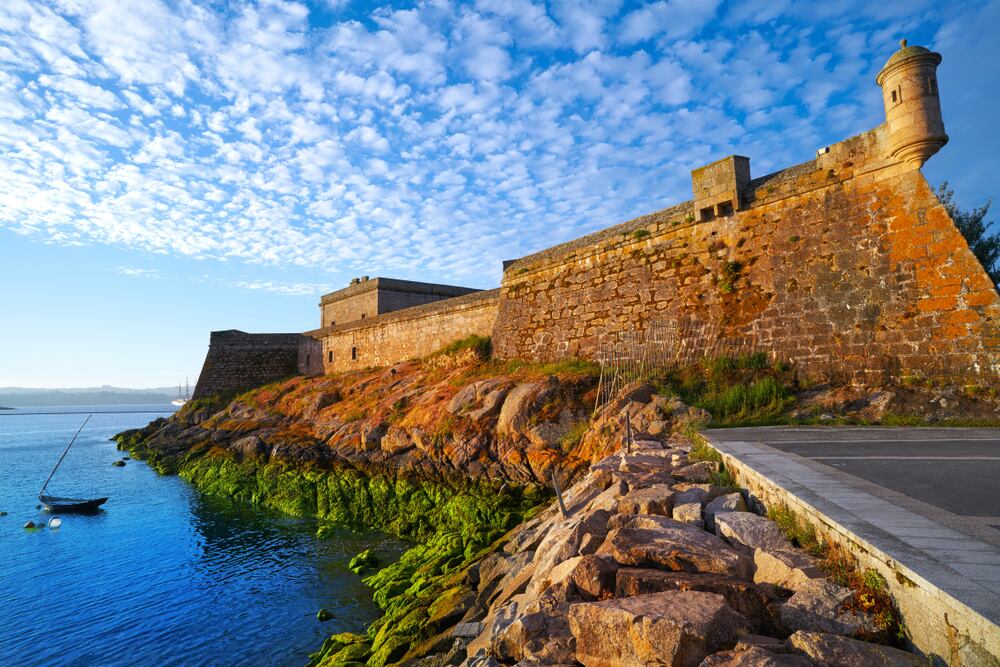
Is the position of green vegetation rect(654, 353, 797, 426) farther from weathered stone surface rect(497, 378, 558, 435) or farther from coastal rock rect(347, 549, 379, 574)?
coastal rock rect(347, 549, 379, 574)

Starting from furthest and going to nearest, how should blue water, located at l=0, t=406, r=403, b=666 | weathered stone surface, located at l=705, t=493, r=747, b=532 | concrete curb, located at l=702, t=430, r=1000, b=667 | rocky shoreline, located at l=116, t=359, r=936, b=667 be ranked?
blue water, located at l=0, t=406, r=403, b=666 → weathered stone surface, located at l=705, t=493, r=747, b=532 → rocky shoreline, located at l=116, t=359, r=936, b=667 → concrete curb, located at l=702, t=430, r=1000, b=667

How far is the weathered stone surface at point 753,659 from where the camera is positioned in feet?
8.98

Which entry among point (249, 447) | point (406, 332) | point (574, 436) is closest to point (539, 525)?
point (574, 436)

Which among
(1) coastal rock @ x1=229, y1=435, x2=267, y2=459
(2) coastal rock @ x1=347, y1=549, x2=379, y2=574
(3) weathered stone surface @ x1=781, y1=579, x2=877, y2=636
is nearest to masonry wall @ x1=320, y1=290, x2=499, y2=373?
(1) coastal rock @ x1=229, y1=435, x2=267, y2=459

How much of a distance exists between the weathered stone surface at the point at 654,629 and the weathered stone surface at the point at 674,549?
0.76 meters

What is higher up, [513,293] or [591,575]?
[513,293]

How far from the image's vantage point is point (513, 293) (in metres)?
20.1

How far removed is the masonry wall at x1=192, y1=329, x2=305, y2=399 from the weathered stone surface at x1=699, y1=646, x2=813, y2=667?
3683 cm

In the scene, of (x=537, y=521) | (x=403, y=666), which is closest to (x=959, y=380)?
(x=537, y=521)

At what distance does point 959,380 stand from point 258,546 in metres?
16.9

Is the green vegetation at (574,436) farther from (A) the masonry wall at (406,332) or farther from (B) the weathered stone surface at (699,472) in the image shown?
(A) the masonry wall at (406,332)

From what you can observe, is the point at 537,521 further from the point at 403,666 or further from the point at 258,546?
the point at 258,546

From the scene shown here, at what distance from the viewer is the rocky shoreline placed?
3361 millimetres

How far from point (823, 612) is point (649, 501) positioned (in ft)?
8.71
